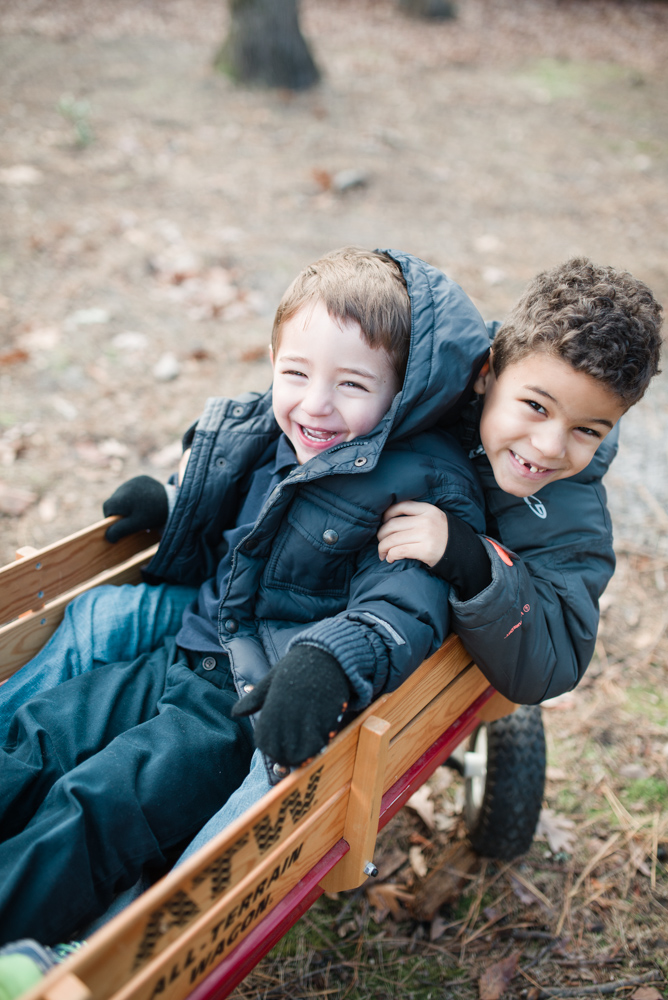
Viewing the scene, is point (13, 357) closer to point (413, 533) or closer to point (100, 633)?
point (100, 633)

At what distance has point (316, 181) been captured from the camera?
695 cm

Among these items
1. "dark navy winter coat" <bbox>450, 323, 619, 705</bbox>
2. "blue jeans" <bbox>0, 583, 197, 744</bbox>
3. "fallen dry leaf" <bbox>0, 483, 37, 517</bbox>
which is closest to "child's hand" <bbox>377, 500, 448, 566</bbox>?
"dark navy winter coat" <bbox>450, 323, 619, 705</bbox>

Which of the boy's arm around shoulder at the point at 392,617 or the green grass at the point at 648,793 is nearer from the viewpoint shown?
the boy's arm around shoulder at the point at 392,617

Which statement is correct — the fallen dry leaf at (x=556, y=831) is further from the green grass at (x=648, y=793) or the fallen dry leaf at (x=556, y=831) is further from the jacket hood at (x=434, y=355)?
the jacket hood at (x=434, y=355)

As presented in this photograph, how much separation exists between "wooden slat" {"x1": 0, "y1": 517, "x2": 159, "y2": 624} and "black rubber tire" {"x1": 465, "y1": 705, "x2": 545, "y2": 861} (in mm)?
1423

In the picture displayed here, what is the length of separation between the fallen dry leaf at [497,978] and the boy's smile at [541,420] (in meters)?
1.62

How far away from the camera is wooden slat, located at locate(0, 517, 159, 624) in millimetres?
2047

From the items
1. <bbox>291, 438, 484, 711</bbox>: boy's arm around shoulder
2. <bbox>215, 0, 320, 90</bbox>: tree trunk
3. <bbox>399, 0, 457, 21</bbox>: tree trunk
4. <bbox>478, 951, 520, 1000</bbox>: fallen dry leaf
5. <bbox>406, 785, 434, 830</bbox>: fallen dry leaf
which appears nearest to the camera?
<bbox>291, 438, 484, 711</bbox>: boy's arm around shoulder

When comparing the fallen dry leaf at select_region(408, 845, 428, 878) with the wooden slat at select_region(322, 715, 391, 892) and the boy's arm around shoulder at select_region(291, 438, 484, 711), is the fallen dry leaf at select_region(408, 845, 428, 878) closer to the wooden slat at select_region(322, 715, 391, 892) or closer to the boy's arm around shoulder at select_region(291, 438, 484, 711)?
the wooden slat at select_region(322, 715, 391, 892)

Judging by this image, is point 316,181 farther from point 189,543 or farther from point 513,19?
point 513,19

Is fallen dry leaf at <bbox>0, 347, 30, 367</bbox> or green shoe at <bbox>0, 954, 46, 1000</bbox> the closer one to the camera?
green shoe at <bbox>0, 954, 46, 1000</bbox>

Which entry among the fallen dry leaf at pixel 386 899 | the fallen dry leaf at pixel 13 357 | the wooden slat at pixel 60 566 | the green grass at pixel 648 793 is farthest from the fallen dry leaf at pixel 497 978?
the fallen dry leaf at pixel 13 357

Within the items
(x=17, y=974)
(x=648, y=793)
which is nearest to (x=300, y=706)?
(x=17, y=974)

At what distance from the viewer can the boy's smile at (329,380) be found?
6.01 feet
